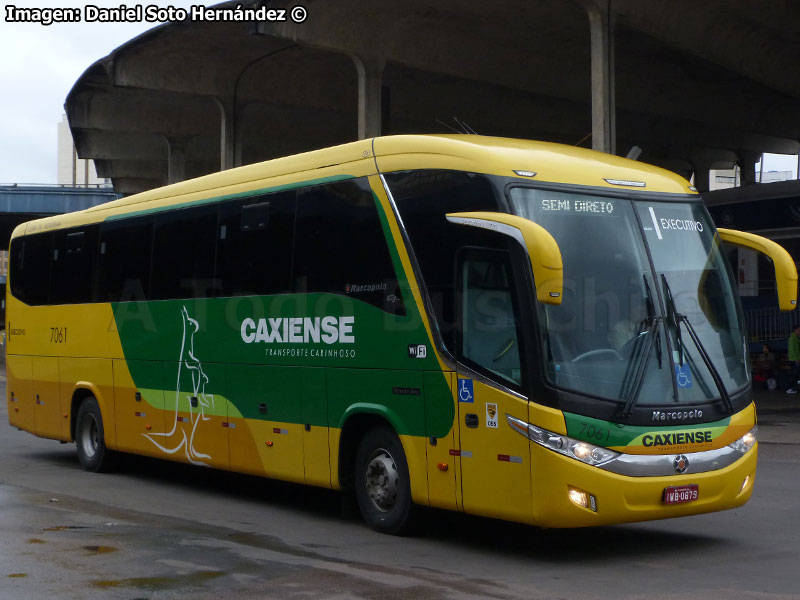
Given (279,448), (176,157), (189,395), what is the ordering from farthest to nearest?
(176,157), (189,395), (279,448)

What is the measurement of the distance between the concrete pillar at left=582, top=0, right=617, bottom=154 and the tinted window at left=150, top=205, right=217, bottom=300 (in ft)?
48.9

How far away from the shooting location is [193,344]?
13.3 metres

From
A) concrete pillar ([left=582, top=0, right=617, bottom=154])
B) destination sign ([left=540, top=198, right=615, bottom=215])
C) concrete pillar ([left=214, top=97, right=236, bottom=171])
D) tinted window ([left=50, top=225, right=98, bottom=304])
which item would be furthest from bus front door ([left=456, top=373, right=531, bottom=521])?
concrete pillar ([left=214, top=97, right=236, bottom=171])

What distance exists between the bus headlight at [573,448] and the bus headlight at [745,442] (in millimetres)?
1265

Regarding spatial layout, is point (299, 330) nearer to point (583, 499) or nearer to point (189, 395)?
point (189, 395)

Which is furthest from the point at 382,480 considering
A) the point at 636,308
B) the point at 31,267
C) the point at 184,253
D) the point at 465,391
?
the point at 31,267

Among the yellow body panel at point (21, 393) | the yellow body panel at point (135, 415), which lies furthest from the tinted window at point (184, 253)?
the yellow body panel at point (21, 393)

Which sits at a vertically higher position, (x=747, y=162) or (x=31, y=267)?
(x=747, y=162)

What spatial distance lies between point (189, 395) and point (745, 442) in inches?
253

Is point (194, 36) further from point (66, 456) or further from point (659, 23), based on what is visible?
point (66, 456)

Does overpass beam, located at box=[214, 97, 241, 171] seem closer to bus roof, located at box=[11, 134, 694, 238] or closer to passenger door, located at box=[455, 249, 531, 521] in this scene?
bus roof, located at box=[11, 134, 694, 238]

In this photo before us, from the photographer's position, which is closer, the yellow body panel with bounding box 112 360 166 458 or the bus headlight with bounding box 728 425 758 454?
the bus headlight with bounding box 728 425 758 454

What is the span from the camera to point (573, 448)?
8680 mm

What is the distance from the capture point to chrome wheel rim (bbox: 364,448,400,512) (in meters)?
10.3
